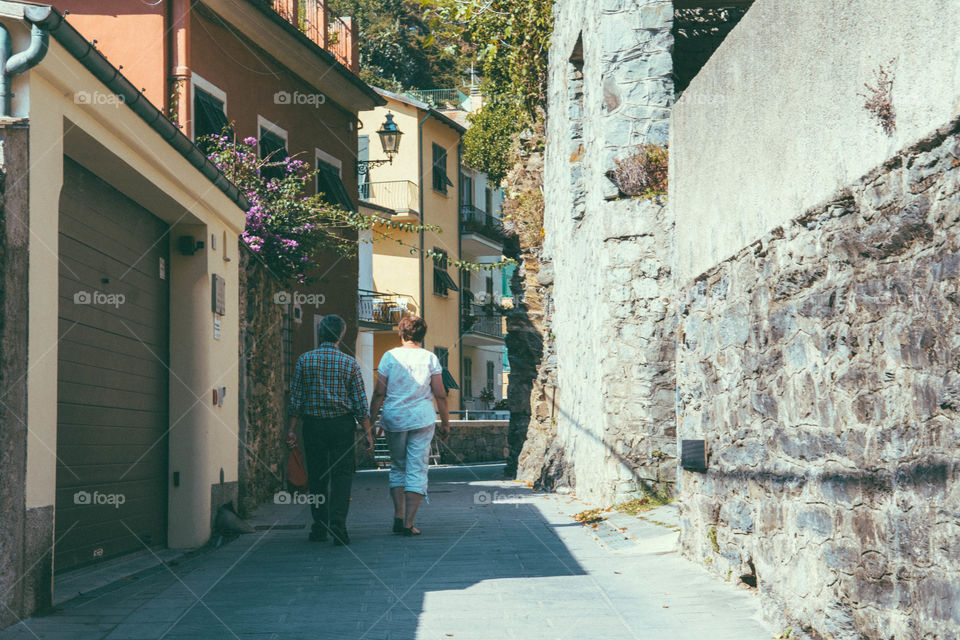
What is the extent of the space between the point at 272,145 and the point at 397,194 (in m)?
17.0

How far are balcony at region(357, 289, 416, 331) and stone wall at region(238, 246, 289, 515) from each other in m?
19.1

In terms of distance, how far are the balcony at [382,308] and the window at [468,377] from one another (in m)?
5.96

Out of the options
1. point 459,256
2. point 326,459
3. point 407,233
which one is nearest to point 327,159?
point 326,459

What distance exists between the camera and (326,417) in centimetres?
830

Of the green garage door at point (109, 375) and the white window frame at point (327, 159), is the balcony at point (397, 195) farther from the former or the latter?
the green garage door at point (109, 375)

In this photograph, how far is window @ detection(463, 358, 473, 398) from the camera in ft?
131

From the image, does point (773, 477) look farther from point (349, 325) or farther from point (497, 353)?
point (497, 353)

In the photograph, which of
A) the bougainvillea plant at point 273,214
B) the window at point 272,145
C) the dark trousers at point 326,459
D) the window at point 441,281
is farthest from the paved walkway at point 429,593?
the window at point 441,281

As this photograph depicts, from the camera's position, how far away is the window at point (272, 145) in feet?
54.8

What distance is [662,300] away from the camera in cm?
984

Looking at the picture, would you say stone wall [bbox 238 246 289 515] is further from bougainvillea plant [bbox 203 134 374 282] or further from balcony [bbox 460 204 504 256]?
balcony [bbox 460 204 504 256]

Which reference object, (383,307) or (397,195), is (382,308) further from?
(397,195)

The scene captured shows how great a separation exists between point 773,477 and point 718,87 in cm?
226

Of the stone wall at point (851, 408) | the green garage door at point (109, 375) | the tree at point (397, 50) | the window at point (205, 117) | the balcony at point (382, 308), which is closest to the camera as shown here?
the stone wall at point (851, 408)
